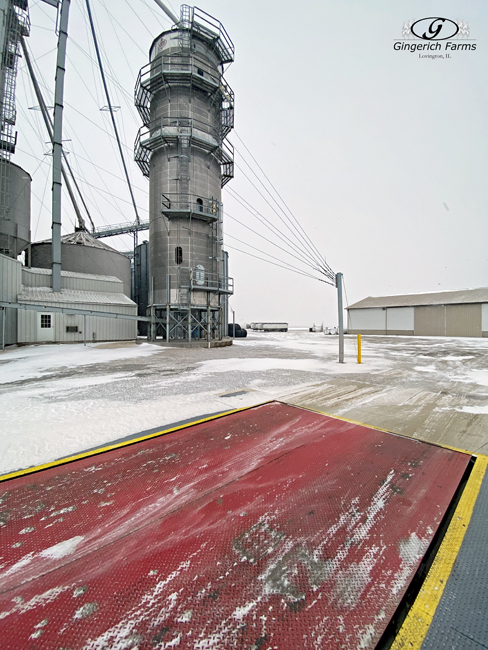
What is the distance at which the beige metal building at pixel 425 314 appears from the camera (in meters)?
29.8

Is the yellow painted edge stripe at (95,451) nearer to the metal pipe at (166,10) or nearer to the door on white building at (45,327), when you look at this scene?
the door on white building at (45,327)

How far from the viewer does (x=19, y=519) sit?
7.05ft

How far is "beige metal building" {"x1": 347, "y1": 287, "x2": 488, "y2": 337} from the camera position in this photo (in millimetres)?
29844

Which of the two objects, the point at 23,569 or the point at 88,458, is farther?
the point at 88,458

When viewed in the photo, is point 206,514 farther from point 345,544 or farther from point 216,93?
point 216,93

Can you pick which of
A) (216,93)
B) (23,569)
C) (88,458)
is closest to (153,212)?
(216,93)

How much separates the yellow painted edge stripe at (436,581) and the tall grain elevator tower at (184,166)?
53.4ft

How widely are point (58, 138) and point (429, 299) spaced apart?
132ft

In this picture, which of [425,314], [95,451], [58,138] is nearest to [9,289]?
[58,138]

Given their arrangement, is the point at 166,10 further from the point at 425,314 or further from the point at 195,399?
the point at 425,314

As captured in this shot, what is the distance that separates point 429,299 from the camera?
34.6m

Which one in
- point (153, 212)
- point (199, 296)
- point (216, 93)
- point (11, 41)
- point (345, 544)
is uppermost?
point (11, 41)

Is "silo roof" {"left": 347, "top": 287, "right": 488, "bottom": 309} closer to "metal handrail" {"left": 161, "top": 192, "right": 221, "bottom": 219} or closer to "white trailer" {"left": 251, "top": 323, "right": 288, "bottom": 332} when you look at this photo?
"white trailer" {"left": 251, "top": 323, "right": 288, "bottom": 332}

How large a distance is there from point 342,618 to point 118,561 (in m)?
1.32
